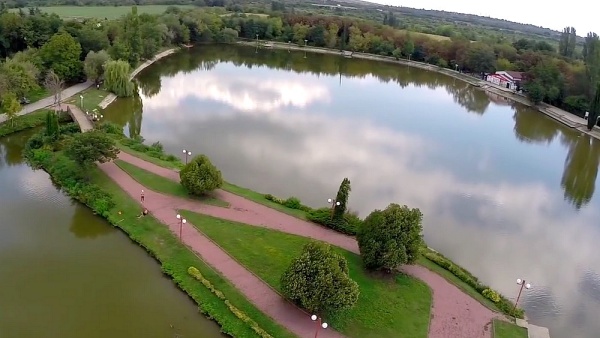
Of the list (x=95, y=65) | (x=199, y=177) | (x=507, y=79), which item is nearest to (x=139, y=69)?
(x=95, y=65)

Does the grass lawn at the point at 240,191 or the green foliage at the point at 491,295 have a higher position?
the grass lawn at the point at 240,191

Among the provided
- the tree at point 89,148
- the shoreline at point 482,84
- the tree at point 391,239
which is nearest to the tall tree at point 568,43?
the shoreline at point 482,84

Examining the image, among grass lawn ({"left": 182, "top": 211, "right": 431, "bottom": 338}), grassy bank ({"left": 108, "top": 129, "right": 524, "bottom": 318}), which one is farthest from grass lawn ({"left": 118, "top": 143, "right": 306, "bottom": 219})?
grass lawn ({"left": 182, "top": 211, "right": 431, "bottom": 338})

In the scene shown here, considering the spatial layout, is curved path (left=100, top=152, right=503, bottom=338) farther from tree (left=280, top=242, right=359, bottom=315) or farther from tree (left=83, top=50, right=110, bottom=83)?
tree (left=83, top=50, right=110, bottom=83)

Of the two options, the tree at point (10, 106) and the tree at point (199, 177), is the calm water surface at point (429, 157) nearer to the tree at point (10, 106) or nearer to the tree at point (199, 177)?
the tree at point (199, 177)

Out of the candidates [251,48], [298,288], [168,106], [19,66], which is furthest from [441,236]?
[251,48]
